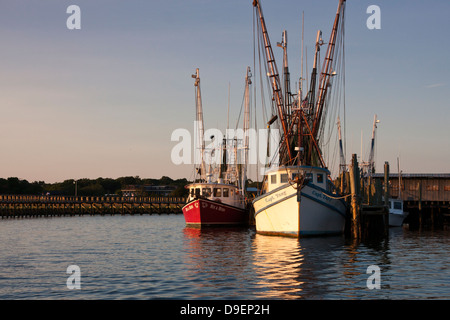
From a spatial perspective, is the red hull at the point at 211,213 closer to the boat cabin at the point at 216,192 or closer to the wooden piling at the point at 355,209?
the boat cabin at the point at 216,192

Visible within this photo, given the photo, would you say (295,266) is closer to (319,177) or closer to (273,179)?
(319,177)

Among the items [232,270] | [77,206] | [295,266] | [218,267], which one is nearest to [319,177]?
[295,266]

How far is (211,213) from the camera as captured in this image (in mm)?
65562

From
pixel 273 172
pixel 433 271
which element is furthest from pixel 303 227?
pixel 433 271

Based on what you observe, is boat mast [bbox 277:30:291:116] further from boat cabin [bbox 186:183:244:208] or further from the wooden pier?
the wooden pier

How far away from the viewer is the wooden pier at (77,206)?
429 feet

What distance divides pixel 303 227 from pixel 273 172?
6667 mm

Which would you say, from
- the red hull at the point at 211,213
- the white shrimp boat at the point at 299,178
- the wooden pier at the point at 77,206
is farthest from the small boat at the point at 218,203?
the wooden pier at the point at 77,206

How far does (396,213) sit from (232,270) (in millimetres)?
45575

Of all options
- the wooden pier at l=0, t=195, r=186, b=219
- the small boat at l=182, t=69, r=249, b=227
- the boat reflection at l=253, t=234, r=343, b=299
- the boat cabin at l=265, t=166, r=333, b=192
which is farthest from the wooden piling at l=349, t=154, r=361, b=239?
the wooden pier at l=0, t=195, r=186, b=219

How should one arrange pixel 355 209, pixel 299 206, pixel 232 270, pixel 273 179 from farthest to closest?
pixel 273 179, pixel 355 209, pixel 299 206, pixel 232 270

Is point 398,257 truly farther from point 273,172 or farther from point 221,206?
point 221,206

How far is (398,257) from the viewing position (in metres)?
34.1

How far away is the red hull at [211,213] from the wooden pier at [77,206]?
2926 inches
